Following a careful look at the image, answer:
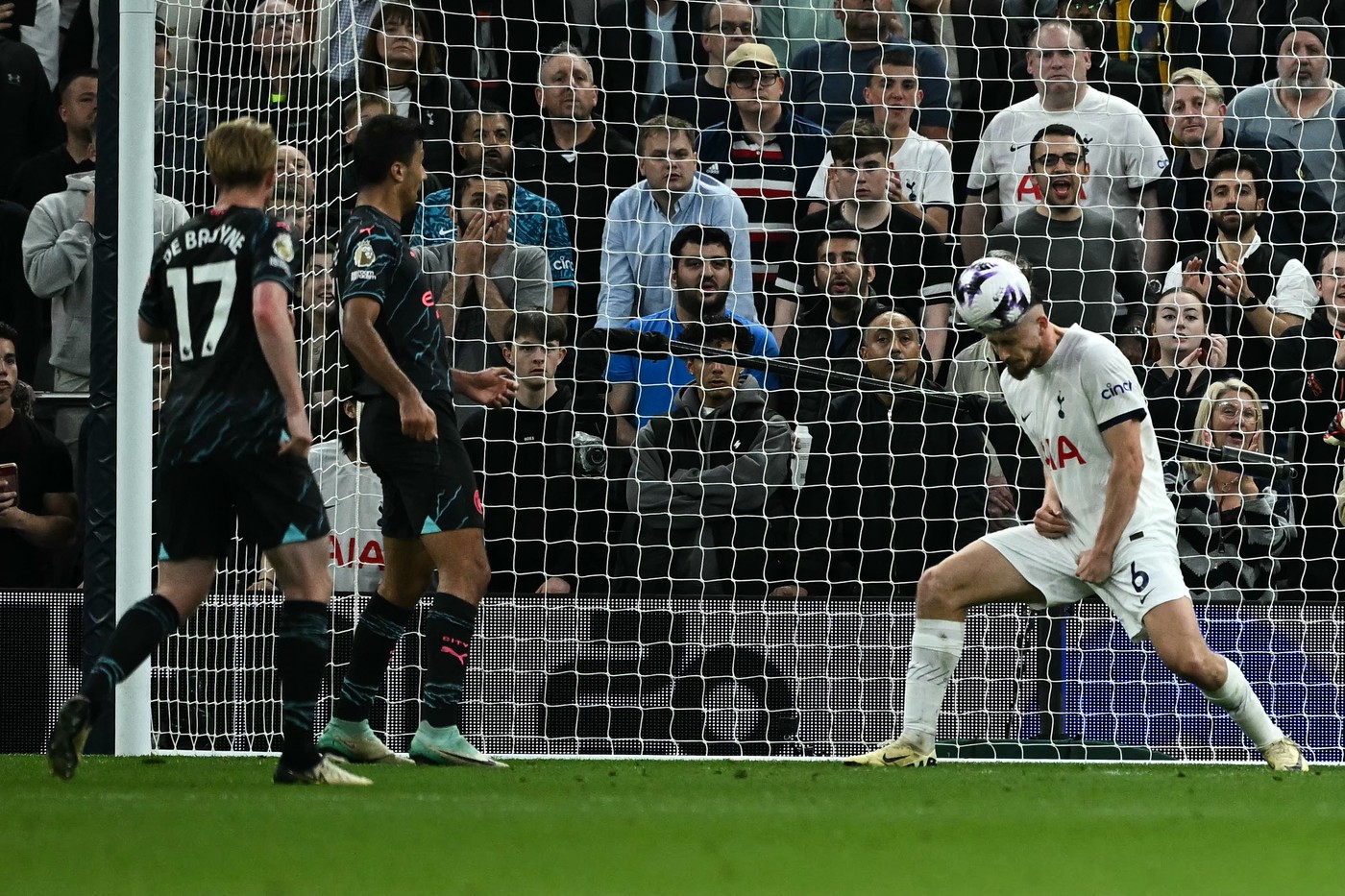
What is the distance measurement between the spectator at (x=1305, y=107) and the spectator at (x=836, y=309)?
235 cm

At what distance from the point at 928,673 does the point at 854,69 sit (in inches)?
184

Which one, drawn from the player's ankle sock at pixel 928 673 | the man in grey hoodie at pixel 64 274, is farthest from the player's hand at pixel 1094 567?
the man in grey hoodie at pixel 64 274

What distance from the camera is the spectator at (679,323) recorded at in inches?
360

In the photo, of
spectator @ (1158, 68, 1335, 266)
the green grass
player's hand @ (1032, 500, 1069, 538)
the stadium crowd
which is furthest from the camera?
spectator @ (1158, 68, 1335, 266)

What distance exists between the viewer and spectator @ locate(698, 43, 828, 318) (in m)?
9.93

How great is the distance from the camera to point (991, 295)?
6441 millimetres

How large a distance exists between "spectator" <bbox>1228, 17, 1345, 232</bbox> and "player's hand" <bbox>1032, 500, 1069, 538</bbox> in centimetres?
401

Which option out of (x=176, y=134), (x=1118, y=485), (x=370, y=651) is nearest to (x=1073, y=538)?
(x=1118, y=485)

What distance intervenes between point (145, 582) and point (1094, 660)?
4.12 metres

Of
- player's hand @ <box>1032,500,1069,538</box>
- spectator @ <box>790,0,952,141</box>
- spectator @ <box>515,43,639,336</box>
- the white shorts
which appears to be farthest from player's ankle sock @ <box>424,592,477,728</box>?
spectator @ <box>790,0,952,141</box>

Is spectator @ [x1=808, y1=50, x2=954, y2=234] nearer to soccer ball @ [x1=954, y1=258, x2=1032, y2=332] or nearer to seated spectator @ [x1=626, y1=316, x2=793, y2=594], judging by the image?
seated spectator @ [x1=626, y1=316, x2=793, y2=594]

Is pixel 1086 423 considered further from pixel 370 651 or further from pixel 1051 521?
pixel 370 651

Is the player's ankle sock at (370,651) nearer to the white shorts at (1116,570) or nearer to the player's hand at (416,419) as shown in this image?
the player's hand at (416,419)

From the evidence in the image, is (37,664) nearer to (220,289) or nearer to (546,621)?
(546,621)
